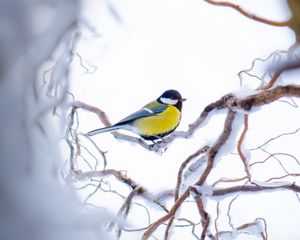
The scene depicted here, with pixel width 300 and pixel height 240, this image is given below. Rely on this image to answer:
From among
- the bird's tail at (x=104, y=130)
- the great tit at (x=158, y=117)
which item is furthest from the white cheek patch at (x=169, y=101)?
the bird's tail at (x=104, y=130)

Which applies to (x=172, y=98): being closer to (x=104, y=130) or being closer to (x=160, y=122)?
(x=160, y=122)

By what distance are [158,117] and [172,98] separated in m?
0.08

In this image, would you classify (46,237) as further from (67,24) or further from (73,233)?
(67,24)

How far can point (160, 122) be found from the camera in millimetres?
1397

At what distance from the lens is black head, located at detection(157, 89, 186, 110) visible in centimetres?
140

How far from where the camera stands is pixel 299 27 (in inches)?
10.3

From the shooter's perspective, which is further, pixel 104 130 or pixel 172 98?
pixel 172 98

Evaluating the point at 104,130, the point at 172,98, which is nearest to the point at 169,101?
the point at 172,98

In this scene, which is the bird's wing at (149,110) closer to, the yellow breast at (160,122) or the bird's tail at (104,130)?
the yellow breast at (160,122)

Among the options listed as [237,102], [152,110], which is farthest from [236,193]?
[152,110]

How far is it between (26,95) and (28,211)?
0.23ft

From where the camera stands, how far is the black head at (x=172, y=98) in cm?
140

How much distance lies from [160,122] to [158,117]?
0.8 inches

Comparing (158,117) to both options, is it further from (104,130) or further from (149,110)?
(104,130)
